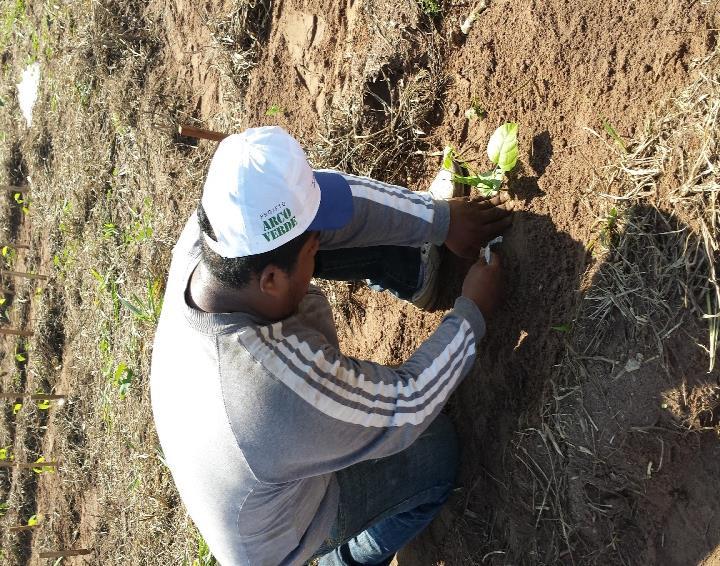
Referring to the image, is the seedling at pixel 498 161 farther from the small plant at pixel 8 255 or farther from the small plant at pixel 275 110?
the small plant at pixel 8 255

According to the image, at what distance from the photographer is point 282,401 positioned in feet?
5.07

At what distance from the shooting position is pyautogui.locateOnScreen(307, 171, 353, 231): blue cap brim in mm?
1711

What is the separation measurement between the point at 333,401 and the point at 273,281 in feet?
1.08

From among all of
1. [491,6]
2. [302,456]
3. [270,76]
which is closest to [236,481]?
[302,456]

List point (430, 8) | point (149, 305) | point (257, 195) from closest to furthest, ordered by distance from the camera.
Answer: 1. point (257, 195)
2. point (430, 8)
3. point (149, 305)

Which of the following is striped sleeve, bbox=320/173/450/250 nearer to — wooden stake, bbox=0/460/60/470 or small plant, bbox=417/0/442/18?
small plant, bbox=417/0/442/18

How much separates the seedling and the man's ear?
853 mm

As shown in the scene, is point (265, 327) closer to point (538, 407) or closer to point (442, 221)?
point (442, 221)

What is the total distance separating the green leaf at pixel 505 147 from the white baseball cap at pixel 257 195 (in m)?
0.75

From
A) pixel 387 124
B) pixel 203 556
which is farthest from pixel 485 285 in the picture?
pixel 203 556

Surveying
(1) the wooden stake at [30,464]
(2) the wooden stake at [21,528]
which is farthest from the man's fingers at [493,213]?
(2) the wooden stake at [21,528]

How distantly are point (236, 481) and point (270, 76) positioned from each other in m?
2.18

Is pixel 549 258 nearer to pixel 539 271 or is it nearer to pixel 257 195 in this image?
pixel 539 271

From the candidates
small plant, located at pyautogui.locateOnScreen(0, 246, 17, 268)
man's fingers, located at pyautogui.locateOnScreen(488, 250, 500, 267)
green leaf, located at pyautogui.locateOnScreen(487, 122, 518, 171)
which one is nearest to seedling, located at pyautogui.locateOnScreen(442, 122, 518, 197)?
green leaf, located at pyautogui.locateOnScreen(487, 122, 518, 171)
